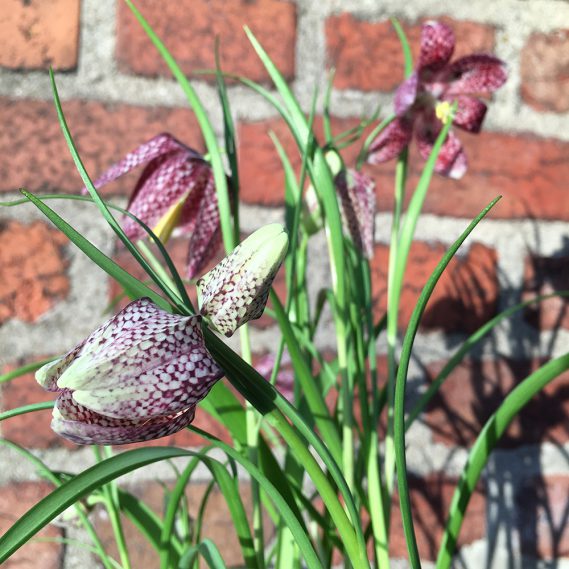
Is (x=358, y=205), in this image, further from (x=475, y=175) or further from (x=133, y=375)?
(x=475, y=175)

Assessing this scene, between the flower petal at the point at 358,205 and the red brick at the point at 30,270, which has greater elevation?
the flower petal at the point at 358,205

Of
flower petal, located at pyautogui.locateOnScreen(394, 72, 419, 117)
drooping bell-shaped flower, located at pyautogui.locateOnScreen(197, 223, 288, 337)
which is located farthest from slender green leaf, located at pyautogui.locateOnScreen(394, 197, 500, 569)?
flower petal, located at pyautogui.locateOnScreen(394, 72, 419, 117)

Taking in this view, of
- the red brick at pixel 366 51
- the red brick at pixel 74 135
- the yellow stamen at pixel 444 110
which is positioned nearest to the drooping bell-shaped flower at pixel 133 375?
the yellow stamen at pixel 444 110

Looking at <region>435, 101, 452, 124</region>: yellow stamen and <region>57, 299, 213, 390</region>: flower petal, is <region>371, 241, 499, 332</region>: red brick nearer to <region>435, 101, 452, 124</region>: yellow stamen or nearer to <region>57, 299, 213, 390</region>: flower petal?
<region>435, 101, 452, 124</region>: yellow stamen

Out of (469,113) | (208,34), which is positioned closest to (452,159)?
(469,113)

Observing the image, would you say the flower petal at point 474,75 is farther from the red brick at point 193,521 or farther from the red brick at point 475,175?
the red brick at point 193,521

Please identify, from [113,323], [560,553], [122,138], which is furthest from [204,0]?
[560,553]
